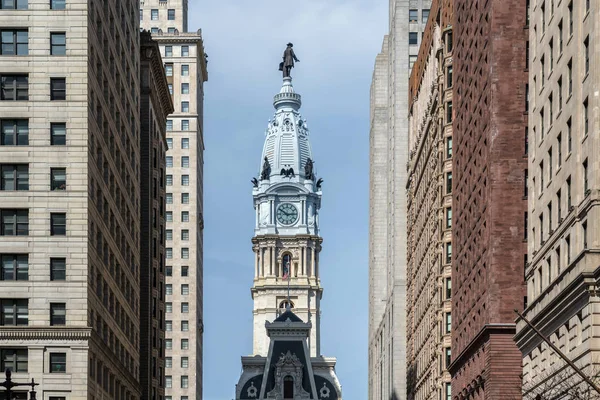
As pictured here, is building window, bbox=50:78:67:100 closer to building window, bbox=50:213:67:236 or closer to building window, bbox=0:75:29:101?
building window, bbox=0:75:29:101

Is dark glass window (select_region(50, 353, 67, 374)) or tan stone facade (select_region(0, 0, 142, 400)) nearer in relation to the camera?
tan stone facade (select_region(0, 0, 142, 400))

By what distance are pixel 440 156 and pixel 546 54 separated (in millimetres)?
51168

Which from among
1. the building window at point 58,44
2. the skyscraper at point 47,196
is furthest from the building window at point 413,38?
the building window at point 58,44

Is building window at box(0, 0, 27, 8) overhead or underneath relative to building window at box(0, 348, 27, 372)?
overhead

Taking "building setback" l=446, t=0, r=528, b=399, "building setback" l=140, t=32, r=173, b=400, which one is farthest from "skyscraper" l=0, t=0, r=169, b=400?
"building setback" l=140, t=32, r=173, b=400

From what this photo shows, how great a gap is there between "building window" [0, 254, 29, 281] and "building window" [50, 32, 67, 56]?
36.0 ft

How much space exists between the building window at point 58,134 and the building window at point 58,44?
3.78 meters

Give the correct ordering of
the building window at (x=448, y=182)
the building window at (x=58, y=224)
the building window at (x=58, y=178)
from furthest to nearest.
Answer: the building window at (x=448, y=182)
the building window at (x=58, y=178)
the building window at (x=58, y=224)

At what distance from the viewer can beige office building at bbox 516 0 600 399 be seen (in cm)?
6116

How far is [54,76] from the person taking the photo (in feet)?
280

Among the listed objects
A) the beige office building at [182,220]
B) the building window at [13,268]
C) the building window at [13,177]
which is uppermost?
the beige office building at [182,220]

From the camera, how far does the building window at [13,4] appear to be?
3346 inches

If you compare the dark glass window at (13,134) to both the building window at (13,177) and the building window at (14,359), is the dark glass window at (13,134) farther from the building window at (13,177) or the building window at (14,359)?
the building window at (14,359)

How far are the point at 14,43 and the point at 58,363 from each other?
17.1 metres
